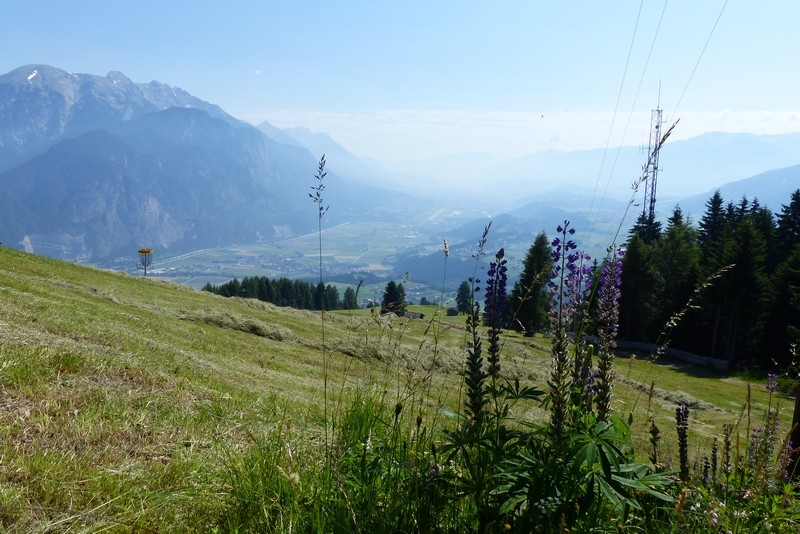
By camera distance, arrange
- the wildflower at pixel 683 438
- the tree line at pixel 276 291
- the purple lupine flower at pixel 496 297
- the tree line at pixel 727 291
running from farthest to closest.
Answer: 1. the tree line at pixel 276 291
2. the tree line at pixel 727 291
3. the purple lupine flower at pixel 496 297
4. the wildflower at pixel 683 438

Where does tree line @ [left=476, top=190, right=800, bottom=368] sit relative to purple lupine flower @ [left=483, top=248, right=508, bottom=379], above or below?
below

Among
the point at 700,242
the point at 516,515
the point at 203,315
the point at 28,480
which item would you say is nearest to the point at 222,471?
the point at 28,480

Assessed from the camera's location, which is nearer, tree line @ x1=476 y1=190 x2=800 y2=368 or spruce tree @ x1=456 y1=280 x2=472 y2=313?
spruce tree @ x1=456 y1=280 x2=472 y2=313

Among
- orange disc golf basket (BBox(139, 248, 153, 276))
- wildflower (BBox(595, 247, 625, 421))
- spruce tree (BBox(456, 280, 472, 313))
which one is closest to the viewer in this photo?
wildflower (BBox(595, 247, 625, 421))

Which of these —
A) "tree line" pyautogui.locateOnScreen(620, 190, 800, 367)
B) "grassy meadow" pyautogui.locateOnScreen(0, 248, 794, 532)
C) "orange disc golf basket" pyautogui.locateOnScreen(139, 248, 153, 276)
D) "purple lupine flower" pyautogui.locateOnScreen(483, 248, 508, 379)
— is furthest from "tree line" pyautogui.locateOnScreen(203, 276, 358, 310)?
"purple lupine flower" pyautogui.locateOnScreen(483, 248, 508, 379)

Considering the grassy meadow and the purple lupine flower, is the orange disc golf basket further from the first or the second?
the purple lupine flower

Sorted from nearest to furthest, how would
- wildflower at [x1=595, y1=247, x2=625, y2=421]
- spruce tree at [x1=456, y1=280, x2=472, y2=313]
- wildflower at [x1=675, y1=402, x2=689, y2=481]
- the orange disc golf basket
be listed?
wildflower at [x1=595, y1=247, x2=625, y2=421], wildflower at [x1=675, y1=402, x2=689, y2=481], spruce tree at [x1=456, y1=280, x2=472, y2=313], the orange disc golf basket

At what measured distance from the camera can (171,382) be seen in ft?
24.3

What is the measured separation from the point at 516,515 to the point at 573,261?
5.69 feet

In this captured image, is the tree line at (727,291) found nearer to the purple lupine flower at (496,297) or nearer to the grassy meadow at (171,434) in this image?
the grassy meadow at (171,434)

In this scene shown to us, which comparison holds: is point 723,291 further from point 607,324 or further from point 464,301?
point 607,324

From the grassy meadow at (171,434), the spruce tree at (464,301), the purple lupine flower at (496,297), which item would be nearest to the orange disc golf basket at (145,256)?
the grassy meadow at (171,434)

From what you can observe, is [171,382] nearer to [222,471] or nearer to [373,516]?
[222,471]

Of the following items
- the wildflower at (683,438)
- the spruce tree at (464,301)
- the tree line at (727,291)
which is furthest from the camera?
the tree line at (727,291)
